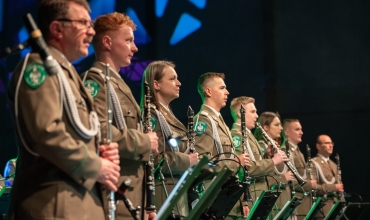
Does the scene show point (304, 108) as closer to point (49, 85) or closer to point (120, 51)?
point (120, 51)

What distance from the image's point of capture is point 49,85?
2.70 m

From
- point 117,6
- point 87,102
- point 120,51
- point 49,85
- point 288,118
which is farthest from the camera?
point 288,118

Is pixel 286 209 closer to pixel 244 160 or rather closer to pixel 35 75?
pixel 244 160

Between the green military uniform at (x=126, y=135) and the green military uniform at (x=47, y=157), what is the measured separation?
20.1 inches

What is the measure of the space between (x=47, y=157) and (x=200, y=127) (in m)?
3.21

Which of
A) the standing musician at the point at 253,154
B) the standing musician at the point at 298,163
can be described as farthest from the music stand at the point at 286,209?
the standing musician at the point at 298,163

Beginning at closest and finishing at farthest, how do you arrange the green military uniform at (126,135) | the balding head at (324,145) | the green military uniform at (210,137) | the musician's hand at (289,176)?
the green military uniform at (126,135)
the green military uniform at (210,137)
the musician's hand at (289,176)
the balding head at (324,145)

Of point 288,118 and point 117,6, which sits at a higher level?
point 117,6

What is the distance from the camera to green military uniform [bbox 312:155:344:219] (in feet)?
30.6

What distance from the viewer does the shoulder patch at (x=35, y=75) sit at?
106 inches

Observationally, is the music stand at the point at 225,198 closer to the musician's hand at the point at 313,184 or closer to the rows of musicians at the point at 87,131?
the rows of musicians at the point at 87,131

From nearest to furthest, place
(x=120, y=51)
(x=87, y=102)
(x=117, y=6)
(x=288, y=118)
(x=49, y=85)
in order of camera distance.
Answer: (x=49, y=85), (x=87, y=102), (x=120, y=51), (x=117, y=6), (x=288, y=118)

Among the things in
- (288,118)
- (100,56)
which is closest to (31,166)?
(100,56)

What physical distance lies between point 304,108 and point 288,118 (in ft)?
1.65
